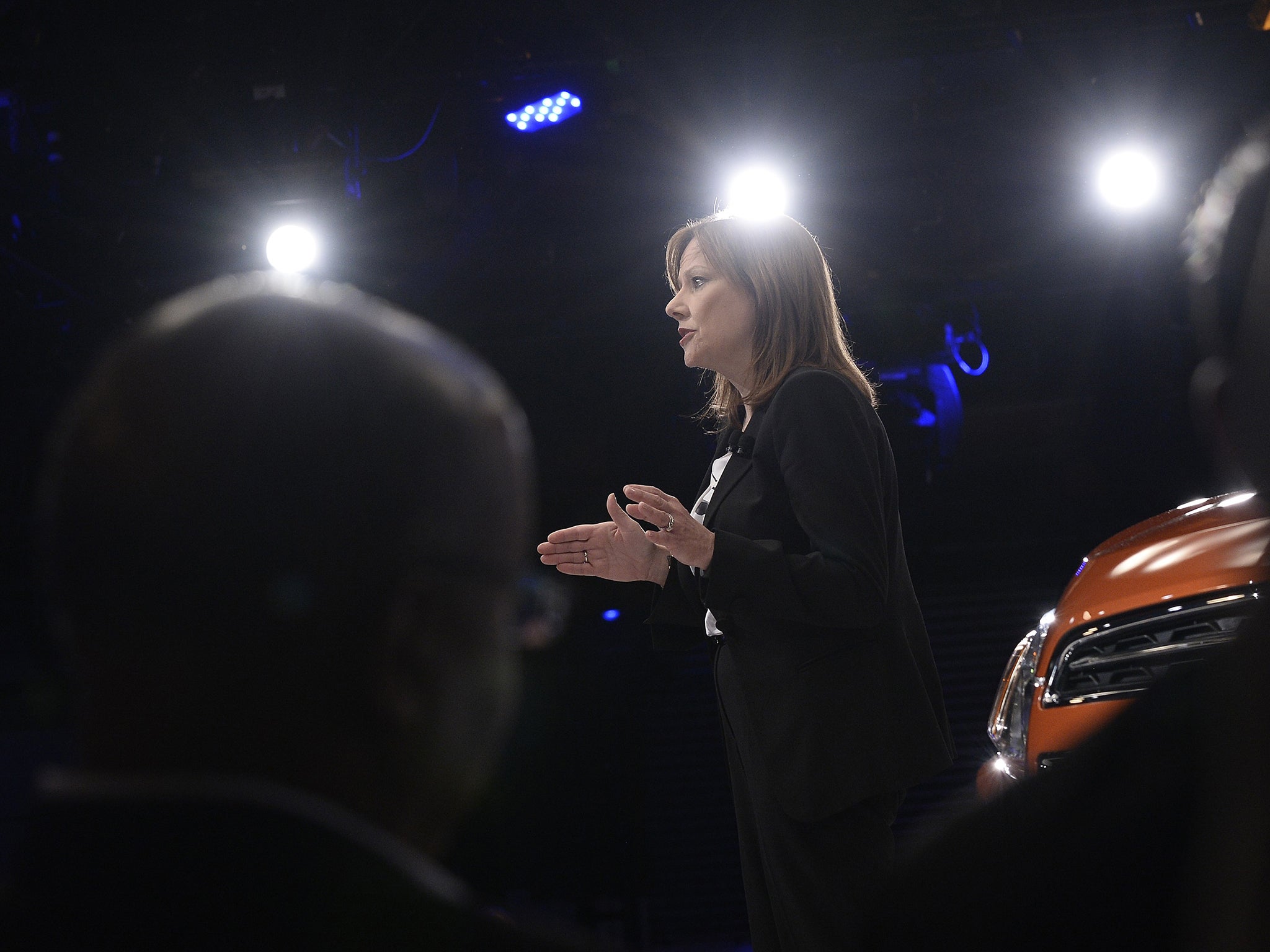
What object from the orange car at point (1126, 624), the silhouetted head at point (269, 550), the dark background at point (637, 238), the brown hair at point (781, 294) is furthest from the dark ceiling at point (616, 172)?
the silhouetted head at point (269, 550)

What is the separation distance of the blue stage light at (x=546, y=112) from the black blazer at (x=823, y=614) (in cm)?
311

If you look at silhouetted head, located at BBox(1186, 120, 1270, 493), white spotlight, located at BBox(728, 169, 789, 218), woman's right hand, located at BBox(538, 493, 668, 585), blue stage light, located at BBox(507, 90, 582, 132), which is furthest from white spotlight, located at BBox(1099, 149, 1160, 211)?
silhouetted head, located at BBox(1186, 120, 1270, 493)

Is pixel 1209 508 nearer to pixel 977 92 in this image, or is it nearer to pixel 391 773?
pixel 391 773

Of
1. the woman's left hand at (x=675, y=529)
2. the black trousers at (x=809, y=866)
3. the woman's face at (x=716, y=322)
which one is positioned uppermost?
the woman's face at (x=716, y=322)

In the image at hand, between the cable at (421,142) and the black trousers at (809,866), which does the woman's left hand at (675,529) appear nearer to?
the black trousers at (809,866)

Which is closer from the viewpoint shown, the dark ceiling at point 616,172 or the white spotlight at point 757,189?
the dark ceiling at point 616,172

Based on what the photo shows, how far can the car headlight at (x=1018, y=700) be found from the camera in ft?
7.57

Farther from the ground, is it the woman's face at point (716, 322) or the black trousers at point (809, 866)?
the woman's face at point (716, 322)

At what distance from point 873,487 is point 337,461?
58.4 inches

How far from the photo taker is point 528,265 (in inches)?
219

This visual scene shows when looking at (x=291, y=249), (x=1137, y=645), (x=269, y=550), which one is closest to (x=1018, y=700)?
(x=1137, y=645)

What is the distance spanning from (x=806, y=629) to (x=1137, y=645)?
0.77 m

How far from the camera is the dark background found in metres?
4.43

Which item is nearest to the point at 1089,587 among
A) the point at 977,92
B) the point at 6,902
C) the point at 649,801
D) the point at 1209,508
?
the point at 1209,508
